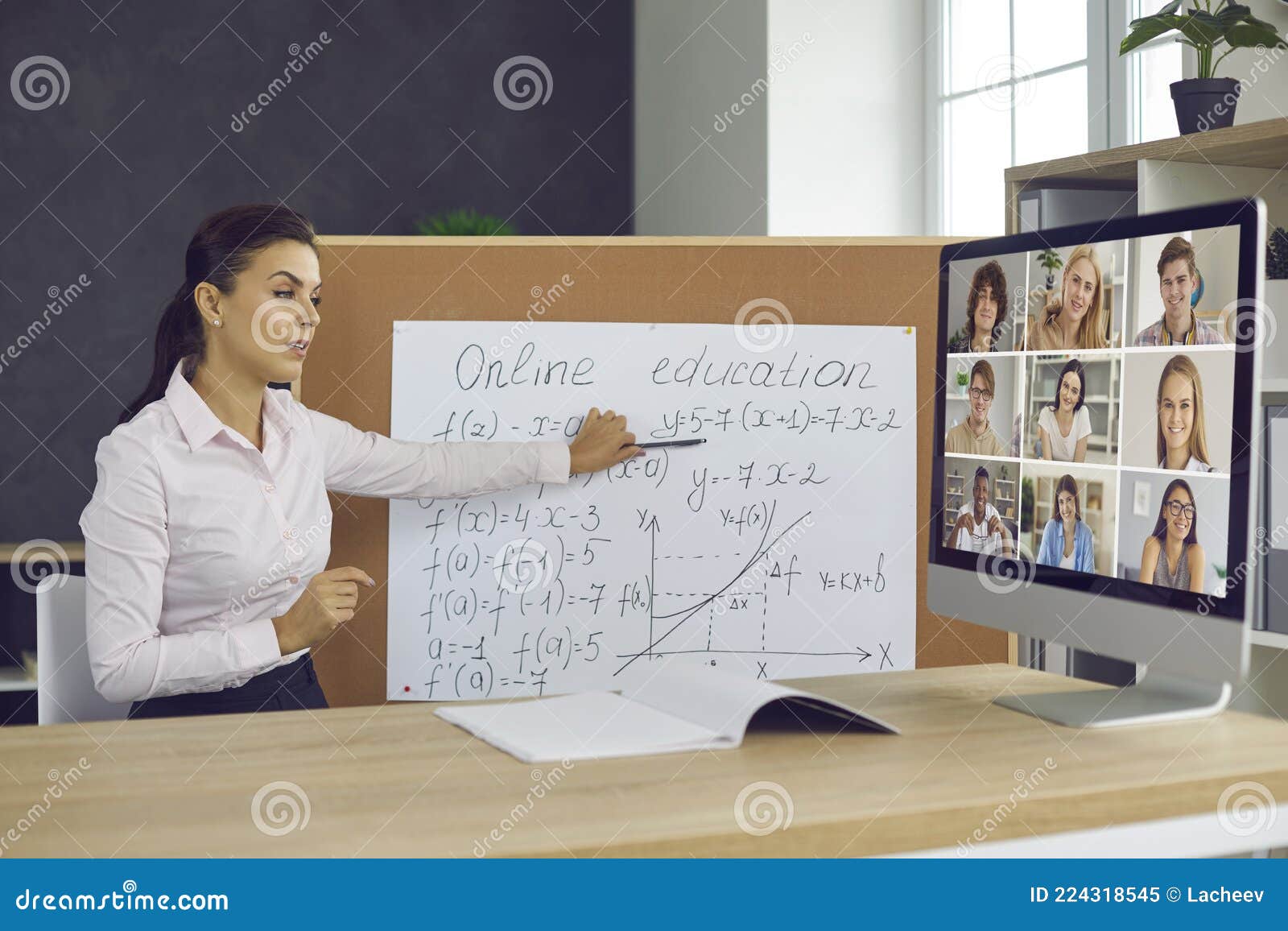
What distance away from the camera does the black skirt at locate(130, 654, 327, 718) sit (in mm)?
1567

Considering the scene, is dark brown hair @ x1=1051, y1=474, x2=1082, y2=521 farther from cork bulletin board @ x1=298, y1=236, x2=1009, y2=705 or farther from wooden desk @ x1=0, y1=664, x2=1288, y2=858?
cork bulletin board @ x1=298, y1=236, x2=1009, y2=705

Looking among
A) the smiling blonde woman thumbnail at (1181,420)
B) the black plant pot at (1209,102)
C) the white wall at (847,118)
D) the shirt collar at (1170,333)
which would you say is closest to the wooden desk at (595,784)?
the smiling blonde woman thumbnail at (1181,420)

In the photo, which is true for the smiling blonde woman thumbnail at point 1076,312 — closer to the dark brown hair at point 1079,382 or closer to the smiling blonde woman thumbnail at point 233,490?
the dark brown hair at point 1079,382

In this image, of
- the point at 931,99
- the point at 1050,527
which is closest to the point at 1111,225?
the point at 1050,527

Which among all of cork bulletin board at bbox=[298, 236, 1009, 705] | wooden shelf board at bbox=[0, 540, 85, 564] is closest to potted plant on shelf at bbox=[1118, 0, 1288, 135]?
cork bulletin board at bbox=[298, 236, 1009, 705]

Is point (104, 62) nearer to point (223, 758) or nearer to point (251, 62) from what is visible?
point (251, 62)

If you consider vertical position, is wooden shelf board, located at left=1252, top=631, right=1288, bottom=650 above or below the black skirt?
above

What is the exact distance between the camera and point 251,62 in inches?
153

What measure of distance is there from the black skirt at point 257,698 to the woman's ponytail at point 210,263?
39cm

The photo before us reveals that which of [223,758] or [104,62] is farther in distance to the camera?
[104,62]

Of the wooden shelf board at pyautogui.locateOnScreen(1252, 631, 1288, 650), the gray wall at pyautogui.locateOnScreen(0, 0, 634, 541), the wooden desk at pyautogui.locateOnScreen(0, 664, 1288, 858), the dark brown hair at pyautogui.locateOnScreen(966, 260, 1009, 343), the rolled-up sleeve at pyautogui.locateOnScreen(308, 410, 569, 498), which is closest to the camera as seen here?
the wooden desk at pyautogui.locateOnScreen(0, 664, 1288, 858)

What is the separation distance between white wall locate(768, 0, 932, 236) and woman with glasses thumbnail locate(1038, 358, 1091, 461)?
222 cm

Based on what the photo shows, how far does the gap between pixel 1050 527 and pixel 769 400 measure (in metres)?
0.72

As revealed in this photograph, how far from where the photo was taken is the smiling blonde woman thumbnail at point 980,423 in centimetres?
133
